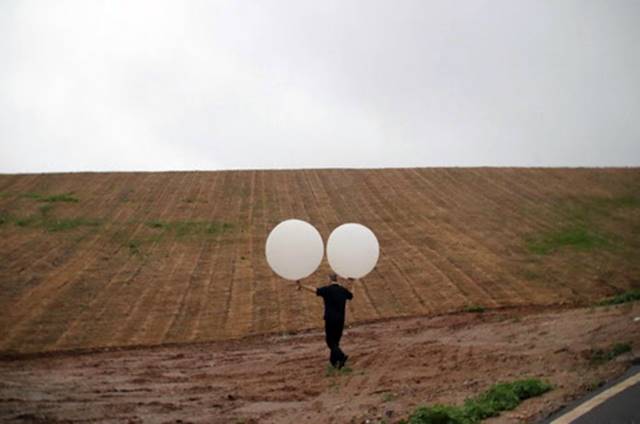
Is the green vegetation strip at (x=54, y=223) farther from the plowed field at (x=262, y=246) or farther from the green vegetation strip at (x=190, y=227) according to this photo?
the green vegetation strip at (x=190, y=227)

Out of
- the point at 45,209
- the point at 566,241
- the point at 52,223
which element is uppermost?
the point at 45,209

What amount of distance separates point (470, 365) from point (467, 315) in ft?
22.6

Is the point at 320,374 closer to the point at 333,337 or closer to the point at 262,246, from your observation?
the point at 333,337

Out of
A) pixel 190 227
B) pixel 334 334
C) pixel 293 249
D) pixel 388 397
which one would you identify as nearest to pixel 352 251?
pixel 293 249

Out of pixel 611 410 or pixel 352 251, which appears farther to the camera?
pixel 352 251

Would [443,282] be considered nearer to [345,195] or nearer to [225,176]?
[345,195]

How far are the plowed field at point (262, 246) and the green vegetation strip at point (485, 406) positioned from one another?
8908 mm

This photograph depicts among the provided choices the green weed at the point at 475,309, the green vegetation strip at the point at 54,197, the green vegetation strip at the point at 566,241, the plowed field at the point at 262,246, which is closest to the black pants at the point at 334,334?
the plowed field at the point at 262,246

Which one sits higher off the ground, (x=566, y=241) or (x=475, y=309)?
(x=566, y=241)

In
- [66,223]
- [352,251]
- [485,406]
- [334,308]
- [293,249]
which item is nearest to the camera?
[485,406]

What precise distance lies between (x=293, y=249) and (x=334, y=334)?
56.8 inches

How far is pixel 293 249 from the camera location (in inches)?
390

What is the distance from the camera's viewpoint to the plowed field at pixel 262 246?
Result: 1672 centimetres

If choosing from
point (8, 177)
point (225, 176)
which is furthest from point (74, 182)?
point (225, 176)
